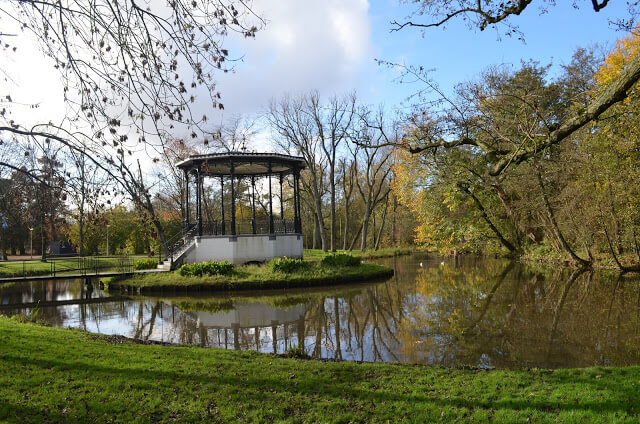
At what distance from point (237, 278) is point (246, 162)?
6069 millimetres

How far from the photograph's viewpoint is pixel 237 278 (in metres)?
17.3

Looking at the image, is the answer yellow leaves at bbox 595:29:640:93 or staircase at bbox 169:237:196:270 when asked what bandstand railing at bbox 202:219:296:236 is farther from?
yellow leaves at bbox 595:29:640:93

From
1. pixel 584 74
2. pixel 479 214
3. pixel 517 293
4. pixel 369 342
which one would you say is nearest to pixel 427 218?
pixel 479 214

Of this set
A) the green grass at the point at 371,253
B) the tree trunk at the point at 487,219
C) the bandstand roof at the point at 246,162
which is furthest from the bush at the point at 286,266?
the green grass at the point at 371,253

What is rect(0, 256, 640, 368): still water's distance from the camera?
7586mm

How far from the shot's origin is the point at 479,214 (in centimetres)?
2606

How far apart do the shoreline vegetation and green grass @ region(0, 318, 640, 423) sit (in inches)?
419

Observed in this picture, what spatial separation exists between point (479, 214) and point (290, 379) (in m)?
23.0

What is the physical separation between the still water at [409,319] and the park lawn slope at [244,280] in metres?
0.88

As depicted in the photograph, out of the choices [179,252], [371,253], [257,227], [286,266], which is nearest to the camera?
[286,266]

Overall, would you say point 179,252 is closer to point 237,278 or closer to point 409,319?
point 237,278

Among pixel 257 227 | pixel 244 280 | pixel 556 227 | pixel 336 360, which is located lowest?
pixel 336 360

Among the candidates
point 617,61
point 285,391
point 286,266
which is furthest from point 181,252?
point 617,61

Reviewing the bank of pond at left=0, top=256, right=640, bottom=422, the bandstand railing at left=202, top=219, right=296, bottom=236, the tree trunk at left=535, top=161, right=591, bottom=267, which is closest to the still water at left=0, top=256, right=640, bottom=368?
the bank of pond at left=0, top=256, right=640, bottom=422
